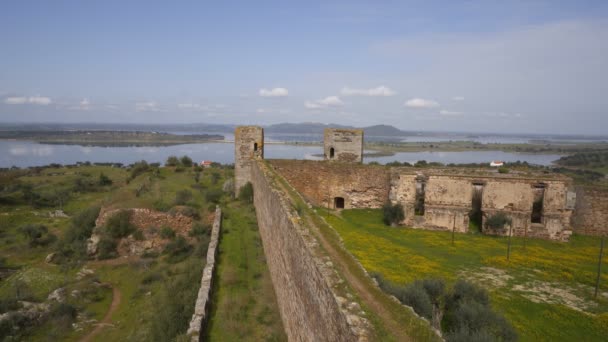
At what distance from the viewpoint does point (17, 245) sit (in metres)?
19.8

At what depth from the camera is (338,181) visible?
762 inches

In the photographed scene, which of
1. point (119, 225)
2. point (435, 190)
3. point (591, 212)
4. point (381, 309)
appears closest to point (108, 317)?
point (119, 225)

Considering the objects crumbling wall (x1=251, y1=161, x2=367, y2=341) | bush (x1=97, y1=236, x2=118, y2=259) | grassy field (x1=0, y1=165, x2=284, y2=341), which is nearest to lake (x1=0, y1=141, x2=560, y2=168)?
grassy field (x1=0, y1=165, x2=284, y2=341)

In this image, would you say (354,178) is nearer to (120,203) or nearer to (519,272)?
(519,272)

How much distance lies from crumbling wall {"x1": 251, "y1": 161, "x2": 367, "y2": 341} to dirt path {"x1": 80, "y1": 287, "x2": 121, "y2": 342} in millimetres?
6255

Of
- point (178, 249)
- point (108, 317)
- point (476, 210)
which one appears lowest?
point (108, 317)

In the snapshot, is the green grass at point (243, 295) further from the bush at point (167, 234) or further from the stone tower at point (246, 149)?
the stone tower at point (246, 149)

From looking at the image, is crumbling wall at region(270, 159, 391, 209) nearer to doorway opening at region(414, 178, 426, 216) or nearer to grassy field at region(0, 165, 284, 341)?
doorway opening at region(414, 178, 426, 216)

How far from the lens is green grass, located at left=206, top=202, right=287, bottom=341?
778cm

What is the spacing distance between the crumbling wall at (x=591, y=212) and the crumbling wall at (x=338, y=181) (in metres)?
8.42

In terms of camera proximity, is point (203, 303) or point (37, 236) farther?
point (37, 236)

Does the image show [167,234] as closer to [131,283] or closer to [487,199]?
[131,283]

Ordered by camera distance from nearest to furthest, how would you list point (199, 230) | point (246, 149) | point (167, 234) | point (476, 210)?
1. point (199, 230)
2. point (167, 234)
3. point (476, 210)
4. point (246, 149)

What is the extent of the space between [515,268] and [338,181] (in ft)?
31.3
